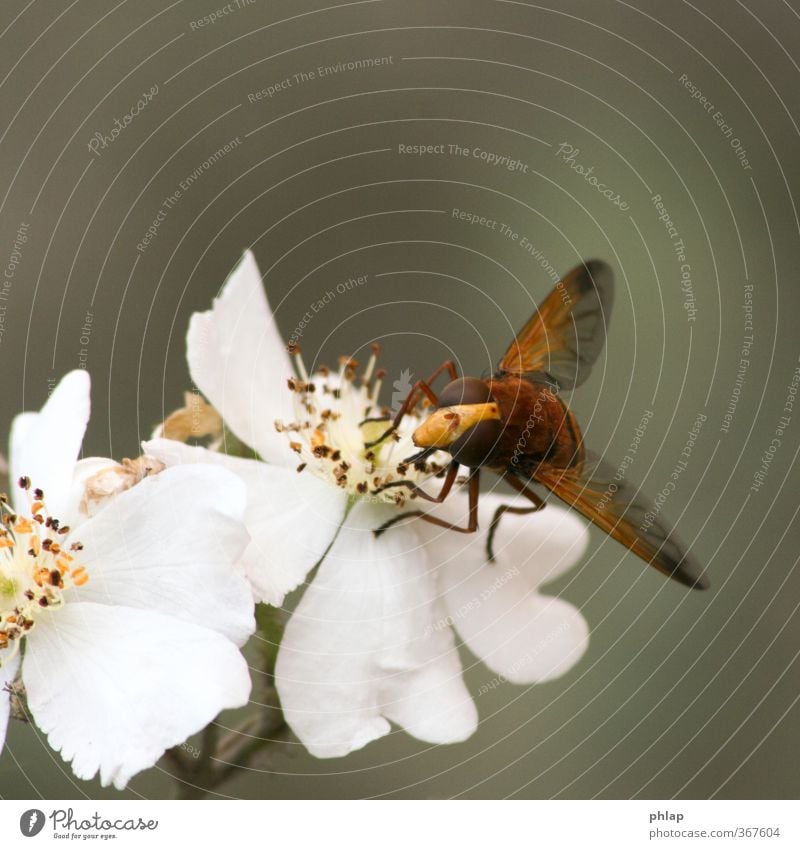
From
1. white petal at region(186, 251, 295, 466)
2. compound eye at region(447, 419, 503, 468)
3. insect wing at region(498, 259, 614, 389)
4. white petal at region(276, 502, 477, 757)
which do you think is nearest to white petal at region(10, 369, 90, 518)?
white petal at region(186, 251, 295, 466)

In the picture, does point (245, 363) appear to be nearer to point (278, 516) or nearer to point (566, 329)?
point (278, 516)

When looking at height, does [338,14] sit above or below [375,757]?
above

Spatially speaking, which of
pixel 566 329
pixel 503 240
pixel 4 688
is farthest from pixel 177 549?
pixel 503 240

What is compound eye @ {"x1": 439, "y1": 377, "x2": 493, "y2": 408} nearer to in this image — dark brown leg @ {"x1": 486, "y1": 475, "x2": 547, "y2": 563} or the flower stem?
dark brown leg @ {"x1": 486, "y1": 475, "x2": 547, "y2": 563}

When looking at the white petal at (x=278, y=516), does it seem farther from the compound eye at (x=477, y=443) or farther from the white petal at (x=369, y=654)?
the compound eye at (x=477, y=443)

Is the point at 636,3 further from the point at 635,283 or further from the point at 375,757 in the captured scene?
the point at 375,757
